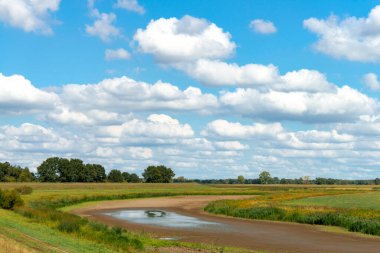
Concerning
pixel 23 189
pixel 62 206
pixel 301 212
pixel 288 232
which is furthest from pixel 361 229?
pixel 23 189

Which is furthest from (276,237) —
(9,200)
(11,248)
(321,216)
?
(9,200)

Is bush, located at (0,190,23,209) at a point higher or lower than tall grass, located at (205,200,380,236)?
higher

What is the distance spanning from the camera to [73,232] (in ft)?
129

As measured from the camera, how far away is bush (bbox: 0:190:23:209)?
2314 inches

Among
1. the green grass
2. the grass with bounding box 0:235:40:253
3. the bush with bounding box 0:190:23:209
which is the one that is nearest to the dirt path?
the bush with bounding box 0:190:23:209

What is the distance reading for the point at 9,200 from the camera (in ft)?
195

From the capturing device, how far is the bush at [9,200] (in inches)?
2314

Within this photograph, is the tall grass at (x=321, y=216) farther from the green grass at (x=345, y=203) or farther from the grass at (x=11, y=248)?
the grass at (x=11, y=248)

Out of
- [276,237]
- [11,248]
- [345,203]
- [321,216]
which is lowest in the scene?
[276,237]

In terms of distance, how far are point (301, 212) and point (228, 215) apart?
12015 millimetres

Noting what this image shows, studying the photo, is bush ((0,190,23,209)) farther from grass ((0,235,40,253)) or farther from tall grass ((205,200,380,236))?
grass ((0,235,40,253))

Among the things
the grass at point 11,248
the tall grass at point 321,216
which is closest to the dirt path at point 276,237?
the tall grass at point 321,216

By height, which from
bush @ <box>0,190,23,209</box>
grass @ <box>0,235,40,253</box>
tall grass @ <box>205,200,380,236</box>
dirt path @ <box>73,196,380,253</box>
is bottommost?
dirt path @ <box>73,196,380,253</box>

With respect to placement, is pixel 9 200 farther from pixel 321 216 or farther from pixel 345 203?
pixel 345 203
